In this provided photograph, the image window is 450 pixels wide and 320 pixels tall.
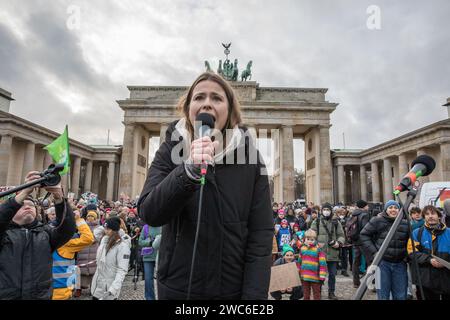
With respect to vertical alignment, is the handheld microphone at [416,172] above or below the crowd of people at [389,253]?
above

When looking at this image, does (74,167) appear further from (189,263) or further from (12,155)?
(189,263)

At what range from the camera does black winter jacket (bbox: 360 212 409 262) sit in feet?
18.2

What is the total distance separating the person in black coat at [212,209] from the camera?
1.37 meters

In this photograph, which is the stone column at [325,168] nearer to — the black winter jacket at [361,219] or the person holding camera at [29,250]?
the black winter jacket at [361,219]

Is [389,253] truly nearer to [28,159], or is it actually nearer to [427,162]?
[427,162]

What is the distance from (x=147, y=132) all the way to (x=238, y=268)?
44026 mm

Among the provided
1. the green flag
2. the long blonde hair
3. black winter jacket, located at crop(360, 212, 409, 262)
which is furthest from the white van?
the green flag

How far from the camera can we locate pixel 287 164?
36.5 metres

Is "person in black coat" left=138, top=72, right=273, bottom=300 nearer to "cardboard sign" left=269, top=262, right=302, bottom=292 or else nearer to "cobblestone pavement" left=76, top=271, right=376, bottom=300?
"cardboard sign" left=269, top=262, right=302, bottom=292

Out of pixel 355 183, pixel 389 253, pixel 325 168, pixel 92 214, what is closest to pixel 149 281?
pixel 92 214

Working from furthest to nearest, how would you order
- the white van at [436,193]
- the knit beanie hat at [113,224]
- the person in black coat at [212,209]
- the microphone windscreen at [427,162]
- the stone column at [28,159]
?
the stone column at [28,159], the white van at [436,193], the knit beanie hat at [113,224], the microphone windscreen at [427,162], the person in black coat at [212,209]

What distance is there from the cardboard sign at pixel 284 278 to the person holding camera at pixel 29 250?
367cm

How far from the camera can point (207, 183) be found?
5.28ft

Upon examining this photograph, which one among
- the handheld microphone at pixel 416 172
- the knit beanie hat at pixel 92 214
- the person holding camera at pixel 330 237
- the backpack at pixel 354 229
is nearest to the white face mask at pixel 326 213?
the person holding camera at pixel 330 237
